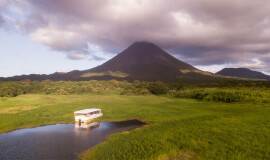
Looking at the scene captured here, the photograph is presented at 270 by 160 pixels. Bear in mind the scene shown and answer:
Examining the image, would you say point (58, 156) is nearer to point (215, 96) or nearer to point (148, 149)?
point (148, 149)

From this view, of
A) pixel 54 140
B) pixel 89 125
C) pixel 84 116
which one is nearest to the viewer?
pixel 54 140

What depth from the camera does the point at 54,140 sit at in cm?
2673

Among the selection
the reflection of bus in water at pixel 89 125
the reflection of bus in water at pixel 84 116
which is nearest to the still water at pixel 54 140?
the reflection of bus in water at pixel 89 125

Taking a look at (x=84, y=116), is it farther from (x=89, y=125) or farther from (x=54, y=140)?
(x=54, y=140)

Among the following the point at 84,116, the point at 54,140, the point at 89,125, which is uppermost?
the point at 84,116

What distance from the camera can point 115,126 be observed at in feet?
113

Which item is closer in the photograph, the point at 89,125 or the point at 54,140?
the point at 54,140

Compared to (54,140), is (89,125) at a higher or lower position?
lower

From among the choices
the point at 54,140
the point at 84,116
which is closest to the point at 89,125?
the point at 84,116

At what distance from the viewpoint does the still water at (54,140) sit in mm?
21875

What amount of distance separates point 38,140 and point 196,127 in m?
26.3

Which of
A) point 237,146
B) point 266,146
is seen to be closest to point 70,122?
point 237,146

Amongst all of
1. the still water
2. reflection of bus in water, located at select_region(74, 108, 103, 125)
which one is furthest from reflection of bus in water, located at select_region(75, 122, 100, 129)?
reflection of bus in water, located at select_region(74, 108, 103, 125)

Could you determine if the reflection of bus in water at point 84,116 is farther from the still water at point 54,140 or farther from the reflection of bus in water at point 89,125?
the still water at point 54,140
